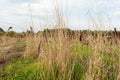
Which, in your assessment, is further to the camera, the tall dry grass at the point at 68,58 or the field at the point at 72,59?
the tall dry grass at the point at 68,58

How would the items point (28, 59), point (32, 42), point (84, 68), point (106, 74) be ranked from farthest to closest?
point (32, 42)
point (28, 59)
point (84, 68)
point (106, 74)

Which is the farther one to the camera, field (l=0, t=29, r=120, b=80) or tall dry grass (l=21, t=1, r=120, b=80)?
tall dry grass (l=21, t=1, r=120, b=80)

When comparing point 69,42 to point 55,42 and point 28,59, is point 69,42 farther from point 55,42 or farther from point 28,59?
point 28,59

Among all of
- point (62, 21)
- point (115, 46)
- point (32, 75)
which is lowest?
point (32, 75)

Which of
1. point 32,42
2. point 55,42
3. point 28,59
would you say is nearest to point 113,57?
point 55,42

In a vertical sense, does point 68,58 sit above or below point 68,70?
above

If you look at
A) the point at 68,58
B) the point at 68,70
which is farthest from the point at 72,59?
the point at 68,70

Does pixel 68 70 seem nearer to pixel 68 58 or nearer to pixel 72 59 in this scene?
pixel 68 58

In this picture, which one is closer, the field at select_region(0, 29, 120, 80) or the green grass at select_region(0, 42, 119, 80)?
the field at select_region(0, 29, 120, 80)

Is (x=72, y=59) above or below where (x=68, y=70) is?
above

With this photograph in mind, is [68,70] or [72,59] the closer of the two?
[68,70]

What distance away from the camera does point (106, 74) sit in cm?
559

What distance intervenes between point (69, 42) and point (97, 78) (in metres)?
1.67

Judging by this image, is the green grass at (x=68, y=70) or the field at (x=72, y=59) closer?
the field at (x=72, y=59)
